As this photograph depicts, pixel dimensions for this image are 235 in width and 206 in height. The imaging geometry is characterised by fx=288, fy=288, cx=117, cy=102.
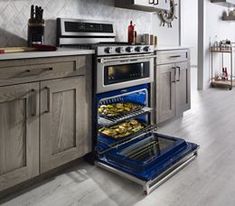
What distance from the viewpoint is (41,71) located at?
195cm

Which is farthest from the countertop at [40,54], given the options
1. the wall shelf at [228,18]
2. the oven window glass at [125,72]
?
the wall shelf at [228,18]

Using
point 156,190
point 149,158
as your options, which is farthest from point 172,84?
point 156,190

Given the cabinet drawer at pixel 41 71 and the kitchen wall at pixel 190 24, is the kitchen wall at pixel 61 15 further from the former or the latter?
the kitchen wall at pixel 190 24

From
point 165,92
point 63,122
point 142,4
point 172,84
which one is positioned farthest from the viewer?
point 172,84

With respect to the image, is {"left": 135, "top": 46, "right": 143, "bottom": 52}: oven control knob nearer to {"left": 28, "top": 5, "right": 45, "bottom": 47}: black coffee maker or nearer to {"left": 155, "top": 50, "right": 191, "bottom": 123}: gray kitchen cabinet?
{"left": 155, "top": 50, "right": 191, "bottom": 123}: gray kitchen cabinet

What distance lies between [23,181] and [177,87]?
7.57 feet

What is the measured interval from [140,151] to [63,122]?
755mm

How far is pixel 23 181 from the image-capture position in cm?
196

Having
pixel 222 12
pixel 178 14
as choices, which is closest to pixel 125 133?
pixel 178 14

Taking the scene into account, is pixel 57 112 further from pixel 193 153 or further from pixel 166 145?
pixel 193 153

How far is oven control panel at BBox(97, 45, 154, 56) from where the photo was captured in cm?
238

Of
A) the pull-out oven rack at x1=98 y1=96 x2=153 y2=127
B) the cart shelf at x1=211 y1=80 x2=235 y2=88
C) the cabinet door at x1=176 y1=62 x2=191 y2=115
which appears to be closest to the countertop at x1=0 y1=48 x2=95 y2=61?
the pull-out oven rack at x1=98 y1=96 x2=153 y2=127

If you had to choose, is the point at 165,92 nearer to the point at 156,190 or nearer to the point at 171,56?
the point at 171,56

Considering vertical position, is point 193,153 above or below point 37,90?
below
